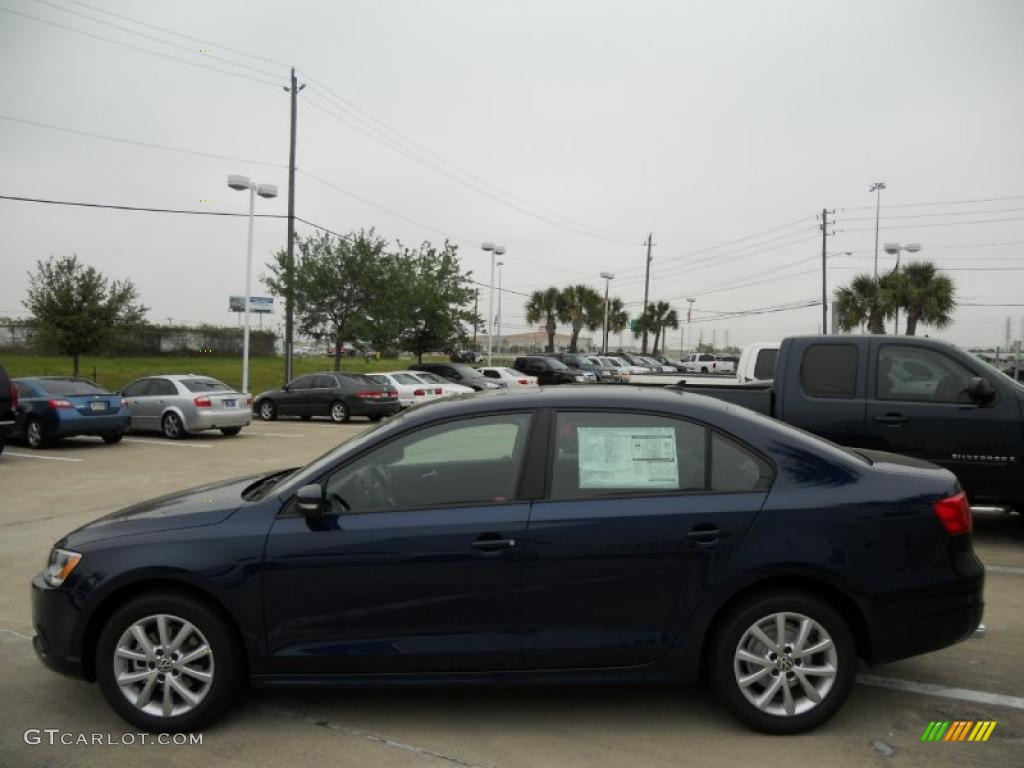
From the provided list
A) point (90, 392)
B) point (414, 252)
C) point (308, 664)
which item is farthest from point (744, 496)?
point (414, 252)

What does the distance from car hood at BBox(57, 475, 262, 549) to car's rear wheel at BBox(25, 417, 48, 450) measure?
41.1 feet

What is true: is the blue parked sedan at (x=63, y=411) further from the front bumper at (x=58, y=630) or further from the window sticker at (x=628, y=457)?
the window sticker at (x=628, y=457)

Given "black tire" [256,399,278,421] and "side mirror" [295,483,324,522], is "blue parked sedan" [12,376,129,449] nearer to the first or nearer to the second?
"black tire" [256,399,278,421]

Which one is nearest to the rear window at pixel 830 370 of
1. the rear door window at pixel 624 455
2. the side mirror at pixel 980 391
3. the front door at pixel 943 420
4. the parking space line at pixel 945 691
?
the front door at pixel 943 420

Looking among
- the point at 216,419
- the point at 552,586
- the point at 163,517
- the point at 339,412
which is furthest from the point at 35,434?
the point at 552,586

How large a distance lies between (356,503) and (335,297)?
2801cm

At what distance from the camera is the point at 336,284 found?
99.6ft

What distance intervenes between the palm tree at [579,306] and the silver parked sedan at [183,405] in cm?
4591

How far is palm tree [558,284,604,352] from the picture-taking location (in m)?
62.0

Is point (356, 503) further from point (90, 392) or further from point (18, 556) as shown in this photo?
point (90, 392)

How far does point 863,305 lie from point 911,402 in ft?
116

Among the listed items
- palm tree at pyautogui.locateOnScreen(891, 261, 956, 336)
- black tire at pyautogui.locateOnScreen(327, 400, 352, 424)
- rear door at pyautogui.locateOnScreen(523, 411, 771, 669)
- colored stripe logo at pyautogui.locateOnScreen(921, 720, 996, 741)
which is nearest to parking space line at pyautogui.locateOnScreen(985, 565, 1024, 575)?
colored stripe logo at pyautogui.locateOnScreen(921, 720, 996, 741)

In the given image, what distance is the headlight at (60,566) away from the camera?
3633mm

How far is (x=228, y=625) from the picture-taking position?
11.7 ft
